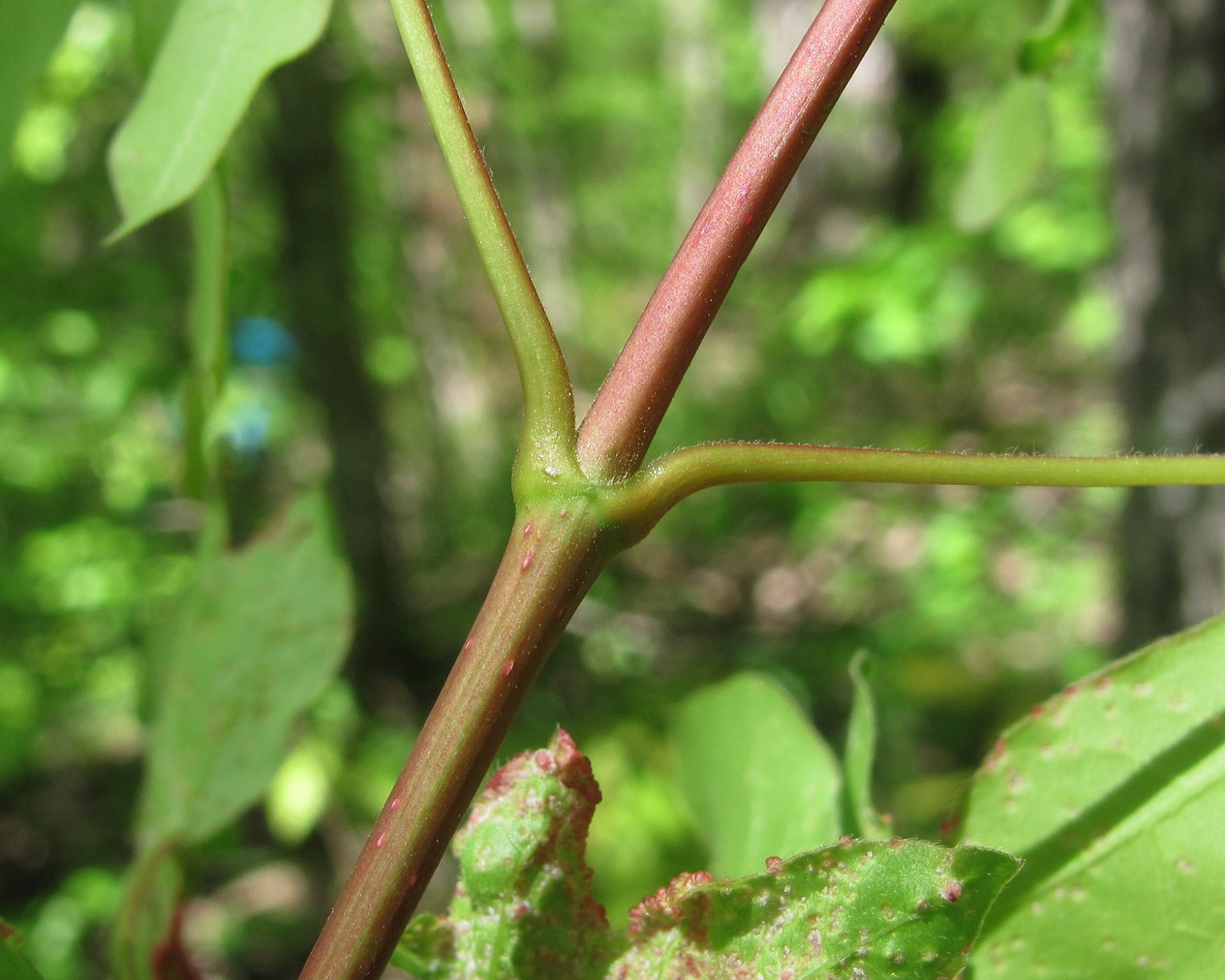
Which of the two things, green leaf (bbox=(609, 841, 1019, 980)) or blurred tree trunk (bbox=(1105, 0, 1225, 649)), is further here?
blurred tree trunk (bbox=(1105, 0, 1225, 649))

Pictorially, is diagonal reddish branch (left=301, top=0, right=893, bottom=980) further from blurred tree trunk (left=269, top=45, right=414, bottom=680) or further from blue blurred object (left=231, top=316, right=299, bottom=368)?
blue blurred object (left=231, top=316, right=299, bottom=368)

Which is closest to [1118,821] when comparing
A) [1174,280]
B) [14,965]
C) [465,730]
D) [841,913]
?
[841,913]

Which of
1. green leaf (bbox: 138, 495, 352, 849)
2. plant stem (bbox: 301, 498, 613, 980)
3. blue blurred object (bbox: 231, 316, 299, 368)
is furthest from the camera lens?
blue blurred object (bbox: 231, 316, 299, 368)

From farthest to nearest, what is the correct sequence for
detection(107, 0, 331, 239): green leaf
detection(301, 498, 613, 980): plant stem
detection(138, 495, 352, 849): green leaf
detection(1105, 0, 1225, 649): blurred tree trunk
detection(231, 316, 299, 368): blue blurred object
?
detection(231, 316, 299, 368): blue blurred object → detection(1105, 0, 1225, 649): blurred tree trunk → detection(138, 495, 352, 849): green leaf → detection(107, 0, 331, 239): green leaf → detection(301, 498, 613, 980): plant stem

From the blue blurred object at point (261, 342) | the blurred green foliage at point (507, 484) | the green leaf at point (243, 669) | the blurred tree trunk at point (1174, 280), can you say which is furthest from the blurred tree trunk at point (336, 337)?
the green leaf at point (243, 669)

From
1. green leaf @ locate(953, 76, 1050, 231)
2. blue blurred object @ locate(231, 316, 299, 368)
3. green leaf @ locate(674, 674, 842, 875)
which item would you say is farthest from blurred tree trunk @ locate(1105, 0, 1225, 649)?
blue blurred object @ locate(231, 316, 299, 368)

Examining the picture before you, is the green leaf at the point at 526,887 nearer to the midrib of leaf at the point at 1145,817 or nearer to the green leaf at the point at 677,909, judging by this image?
the green leaf at the point at 677,909
